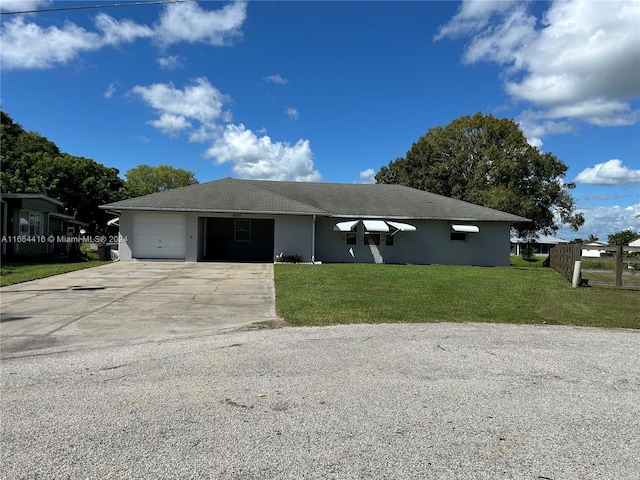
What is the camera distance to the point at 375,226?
69.4 feet

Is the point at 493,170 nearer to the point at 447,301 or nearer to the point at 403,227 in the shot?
the point at 403,227

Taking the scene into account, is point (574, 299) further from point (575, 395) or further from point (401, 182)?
point (401, 182)

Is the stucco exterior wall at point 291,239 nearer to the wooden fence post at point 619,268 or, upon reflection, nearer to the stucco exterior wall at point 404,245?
the stucco exterior wall at point 404,245

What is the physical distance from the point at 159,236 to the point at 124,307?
11862mm

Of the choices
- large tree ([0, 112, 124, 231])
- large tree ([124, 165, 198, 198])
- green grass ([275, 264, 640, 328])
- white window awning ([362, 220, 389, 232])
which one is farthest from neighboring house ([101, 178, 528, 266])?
large tree ([124, 165, 198, 198])

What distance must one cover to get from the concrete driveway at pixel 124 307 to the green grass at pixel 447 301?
2.77ft

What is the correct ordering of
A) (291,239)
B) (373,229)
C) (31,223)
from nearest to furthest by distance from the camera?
1. (291,239)
2. (373,229)
3. (31,223)

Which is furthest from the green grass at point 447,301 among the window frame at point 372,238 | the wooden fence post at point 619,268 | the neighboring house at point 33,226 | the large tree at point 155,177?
the large tree at point 155,177

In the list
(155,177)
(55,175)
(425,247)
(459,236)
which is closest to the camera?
(425,247)

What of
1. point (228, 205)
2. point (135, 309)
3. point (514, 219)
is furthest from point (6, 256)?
point (514, 219)

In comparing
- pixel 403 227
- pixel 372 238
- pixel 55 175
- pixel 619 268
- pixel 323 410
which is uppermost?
pixel 55 175

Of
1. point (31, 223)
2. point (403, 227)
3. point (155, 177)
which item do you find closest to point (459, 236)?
point (403, 227)

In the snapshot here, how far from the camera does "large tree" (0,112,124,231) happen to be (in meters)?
29.5

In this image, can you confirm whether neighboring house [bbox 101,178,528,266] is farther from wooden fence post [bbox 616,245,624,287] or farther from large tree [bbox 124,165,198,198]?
large tree [bbox 124,165,198,198]
